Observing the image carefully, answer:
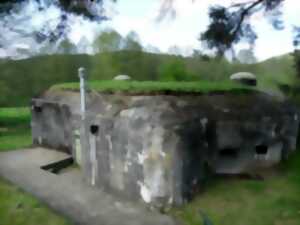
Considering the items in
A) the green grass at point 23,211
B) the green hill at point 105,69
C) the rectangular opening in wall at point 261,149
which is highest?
the green hill at point 105,69

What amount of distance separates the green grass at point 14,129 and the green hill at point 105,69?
2.56ft

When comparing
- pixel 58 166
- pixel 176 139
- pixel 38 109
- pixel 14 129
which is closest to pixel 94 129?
pixel 176 139

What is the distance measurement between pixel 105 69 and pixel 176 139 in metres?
12.9

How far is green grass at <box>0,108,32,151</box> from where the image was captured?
14.4 m

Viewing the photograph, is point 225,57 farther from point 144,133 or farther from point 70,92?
point 70,92

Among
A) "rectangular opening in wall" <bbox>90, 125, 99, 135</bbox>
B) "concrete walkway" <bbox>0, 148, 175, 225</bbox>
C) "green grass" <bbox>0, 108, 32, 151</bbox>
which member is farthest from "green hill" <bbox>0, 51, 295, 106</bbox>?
"rectangular opening in wall" <bbox>90, 125, 99, 135</bbox>

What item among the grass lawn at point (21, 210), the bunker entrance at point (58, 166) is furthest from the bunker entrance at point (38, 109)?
the grass lawn at point (21, 210)

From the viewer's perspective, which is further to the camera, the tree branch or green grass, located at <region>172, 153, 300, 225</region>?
the tree branch

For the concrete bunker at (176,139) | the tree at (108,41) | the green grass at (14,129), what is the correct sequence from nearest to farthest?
the concrete bunker at (176,139), the green grass at (14,129), the tree at (108,41)

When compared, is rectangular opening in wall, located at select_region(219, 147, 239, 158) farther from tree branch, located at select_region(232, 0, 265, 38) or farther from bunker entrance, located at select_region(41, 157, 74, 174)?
bunker entrance, located at select_region(41, 157, 74, 174)

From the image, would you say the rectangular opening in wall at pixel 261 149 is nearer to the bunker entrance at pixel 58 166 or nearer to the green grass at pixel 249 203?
the green grass at pixel 249 203

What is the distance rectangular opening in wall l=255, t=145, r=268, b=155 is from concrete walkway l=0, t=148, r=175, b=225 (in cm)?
318

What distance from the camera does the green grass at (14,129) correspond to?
47.2ft

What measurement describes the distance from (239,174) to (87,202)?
151 inches
